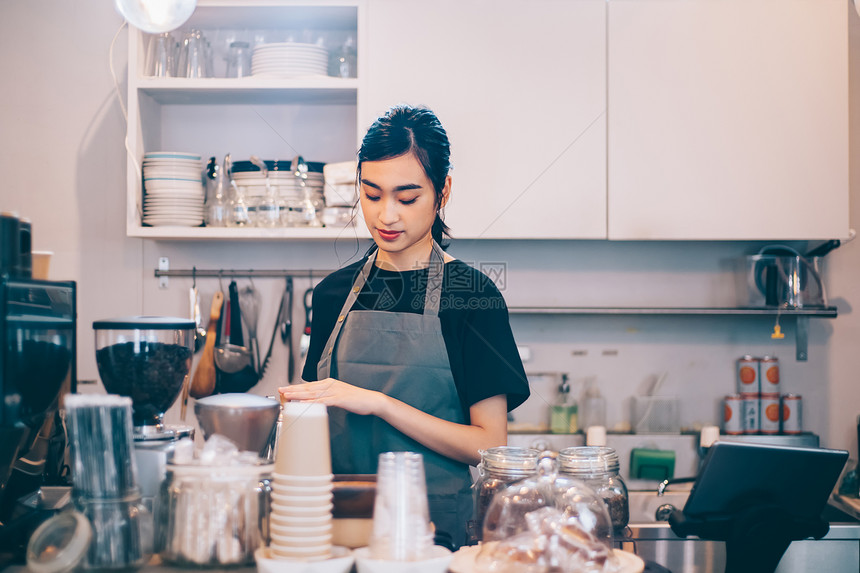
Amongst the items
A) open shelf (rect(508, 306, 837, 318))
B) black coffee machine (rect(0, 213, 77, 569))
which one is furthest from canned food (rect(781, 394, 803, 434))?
black coffee machine (rect(0, 213, 77, 569))

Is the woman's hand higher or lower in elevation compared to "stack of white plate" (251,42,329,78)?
lower

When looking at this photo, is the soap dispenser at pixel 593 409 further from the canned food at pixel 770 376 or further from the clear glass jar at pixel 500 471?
the clear glass jar at pixel 500 471

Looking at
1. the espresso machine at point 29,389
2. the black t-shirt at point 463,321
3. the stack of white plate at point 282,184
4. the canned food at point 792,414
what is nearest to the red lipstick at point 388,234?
the black t-shirt at point 463,321

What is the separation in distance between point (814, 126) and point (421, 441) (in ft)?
5.75

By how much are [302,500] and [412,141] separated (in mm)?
875

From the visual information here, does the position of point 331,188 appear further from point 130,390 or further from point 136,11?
point 130,390

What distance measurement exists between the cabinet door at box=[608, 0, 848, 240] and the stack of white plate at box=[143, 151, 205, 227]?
1.36 metres

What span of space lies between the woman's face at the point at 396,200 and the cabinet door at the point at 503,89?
810 mm

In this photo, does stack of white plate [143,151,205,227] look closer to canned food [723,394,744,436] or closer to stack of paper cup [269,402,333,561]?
stack of paper cup [269,402,333,561]

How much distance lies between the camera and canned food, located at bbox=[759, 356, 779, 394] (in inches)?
105

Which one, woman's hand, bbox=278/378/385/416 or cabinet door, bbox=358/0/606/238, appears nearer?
woman's hand, bbox=278/378/385/416

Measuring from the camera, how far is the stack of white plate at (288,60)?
2.48 m

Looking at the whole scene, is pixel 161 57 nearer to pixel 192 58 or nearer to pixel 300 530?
pixel 192 58

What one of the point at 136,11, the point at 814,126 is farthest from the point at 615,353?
the point at 136,11
